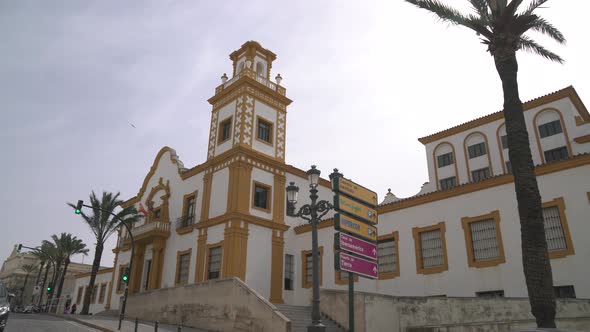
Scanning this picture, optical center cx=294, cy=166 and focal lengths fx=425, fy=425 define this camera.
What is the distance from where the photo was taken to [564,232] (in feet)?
53.9

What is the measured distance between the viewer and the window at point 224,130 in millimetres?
28855

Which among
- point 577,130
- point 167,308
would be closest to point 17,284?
point 167,308

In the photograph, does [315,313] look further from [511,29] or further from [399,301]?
[511,29]

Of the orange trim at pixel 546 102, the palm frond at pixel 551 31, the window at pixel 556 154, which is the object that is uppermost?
the orange trim at pixel 546 102

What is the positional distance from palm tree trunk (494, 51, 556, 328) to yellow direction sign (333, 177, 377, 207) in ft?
14.1

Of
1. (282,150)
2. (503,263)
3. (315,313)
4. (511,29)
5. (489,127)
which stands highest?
(489,127)

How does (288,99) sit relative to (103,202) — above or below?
above

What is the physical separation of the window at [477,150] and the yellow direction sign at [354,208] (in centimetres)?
2376

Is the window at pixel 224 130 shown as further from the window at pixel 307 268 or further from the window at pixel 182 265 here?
the window at pixel 307 268

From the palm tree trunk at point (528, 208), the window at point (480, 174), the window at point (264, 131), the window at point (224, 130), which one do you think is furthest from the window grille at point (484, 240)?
the window at point (224, 130)

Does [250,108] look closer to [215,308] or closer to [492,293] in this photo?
[215,308]

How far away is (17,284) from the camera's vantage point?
84.1 metres

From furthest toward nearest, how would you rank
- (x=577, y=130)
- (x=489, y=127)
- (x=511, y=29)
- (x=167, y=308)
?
(x=489, y=127) → (x=577, y=130) → (x=167, y=308) → (x=511, y=29)

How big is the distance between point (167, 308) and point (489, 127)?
27175 mm
